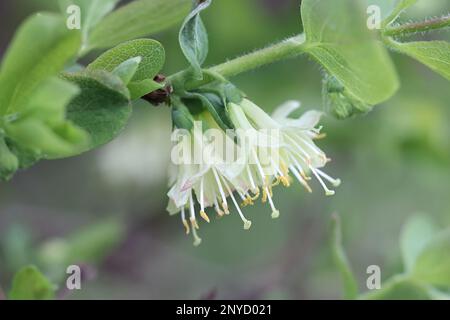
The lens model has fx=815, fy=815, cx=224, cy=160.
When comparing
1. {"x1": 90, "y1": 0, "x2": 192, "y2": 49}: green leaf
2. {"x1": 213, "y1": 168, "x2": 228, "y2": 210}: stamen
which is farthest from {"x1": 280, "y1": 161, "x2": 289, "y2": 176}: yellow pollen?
{"x1": 90, "y1": 0, "x2": 192, "y2": 49}: green leaf

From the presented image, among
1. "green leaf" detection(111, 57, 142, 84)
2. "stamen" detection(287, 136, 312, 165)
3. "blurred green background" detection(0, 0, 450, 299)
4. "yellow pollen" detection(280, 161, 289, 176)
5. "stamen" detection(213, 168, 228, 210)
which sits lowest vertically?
"stamen" detection(213, 168, 228, 210)

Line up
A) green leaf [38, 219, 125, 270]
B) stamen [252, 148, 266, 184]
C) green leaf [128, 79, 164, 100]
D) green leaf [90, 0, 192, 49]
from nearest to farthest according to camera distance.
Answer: green leaf [128, 79, 164, 100] → stamen [252, 148, 266, 184] → green leaf [90, 0, 192, 49] → green leaf [38, 219, 125, 270]

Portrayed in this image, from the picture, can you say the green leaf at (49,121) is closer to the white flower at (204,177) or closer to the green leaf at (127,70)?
the green leaf at (127,70)

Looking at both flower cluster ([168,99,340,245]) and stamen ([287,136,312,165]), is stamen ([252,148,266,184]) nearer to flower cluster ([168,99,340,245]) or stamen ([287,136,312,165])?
flower cluster ([168,99,340,245])

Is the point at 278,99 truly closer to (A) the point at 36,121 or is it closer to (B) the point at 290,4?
(B) the point at 290,4

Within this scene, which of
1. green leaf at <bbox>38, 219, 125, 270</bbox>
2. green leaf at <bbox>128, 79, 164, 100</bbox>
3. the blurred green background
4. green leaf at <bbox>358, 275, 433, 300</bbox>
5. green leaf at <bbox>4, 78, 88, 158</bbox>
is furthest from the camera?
the blurred green background

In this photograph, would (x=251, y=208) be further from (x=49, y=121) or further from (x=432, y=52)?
(x=49, y=121)
